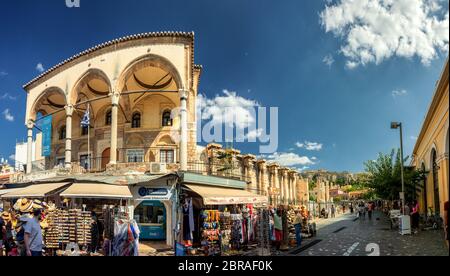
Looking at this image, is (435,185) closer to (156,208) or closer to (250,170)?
(250,170)

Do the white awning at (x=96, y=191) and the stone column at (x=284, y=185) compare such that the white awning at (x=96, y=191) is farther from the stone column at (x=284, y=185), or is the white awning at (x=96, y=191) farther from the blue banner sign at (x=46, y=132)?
the stone column at (x=284, y=185)

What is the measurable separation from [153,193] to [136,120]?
1010 cm

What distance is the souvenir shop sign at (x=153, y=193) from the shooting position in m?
14.9

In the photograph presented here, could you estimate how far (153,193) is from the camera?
49.0ft

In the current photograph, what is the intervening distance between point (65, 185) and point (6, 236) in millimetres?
3545

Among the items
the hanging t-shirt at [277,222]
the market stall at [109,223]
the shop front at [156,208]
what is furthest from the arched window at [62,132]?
the hanging t-shirt at [277,222]

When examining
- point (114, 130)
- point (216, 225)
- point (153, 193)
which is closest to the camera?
point (216, 225)

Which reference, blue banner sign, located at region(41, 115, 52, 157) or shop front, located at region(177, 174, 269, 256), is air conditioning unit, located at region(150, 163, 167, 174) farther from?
blue banner sign, located at region(41, 115, 52, 157)

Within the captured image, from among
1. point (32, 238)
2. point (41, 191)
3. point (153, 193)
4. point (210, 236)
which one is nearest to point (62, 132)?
point (41, 191)

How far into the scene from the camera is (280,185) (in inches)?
1417

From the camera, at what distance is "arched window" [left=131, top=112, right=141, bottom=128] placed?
23.8m

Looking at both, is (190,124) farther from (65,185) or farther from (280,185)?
(280,185)

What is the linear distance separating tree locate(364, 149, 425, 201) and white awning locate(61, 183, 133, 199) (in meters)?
17.3

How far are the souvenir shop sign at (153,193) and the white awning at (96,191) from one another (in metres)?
A: 1.05
